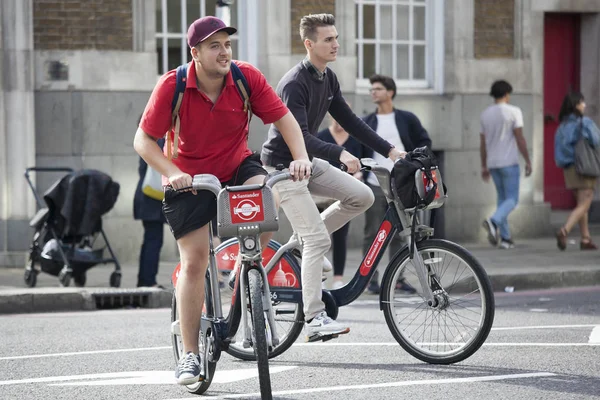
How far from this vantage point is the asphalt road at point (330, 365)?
6.22 meters

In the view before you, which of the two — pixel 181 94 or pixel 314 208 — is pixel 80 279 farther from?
pixel 181 94

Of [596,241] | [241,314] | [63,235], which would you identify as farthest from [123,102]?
[241,314]

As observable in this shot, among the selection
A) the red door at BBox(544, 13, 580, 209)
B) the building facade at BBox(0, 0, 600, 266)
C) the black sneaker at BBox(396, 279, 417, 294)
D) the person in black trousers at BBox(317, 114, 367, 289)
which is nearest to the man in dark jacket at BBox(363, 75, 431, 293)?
the person in black trousers at BBox(317, 114, 367, 289)

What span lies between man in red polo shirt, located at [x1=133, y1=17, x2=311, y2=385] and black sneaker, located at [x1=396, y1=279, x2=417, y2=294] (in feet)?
3.84

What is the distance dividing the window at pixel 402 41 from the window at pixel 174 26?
188 centimetres

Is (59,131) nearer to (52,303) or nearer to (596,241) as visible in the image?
(52,303)

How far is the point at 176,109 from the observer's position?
5.92 metres

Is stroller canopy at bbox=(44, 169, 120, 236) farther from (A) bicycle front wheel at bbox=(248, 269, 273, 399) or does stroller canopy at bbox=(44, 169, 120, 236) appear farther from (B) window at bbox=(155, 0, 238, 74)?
(A) bicycle front wheel at bbox=(248, 269, 273, 399)

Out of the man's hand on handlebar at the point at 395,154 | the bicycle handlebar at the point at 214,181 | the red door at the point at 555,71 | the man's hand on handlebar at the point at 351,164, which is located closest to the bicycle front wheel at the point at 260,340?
the bicycle handlebar at the point at 214,181

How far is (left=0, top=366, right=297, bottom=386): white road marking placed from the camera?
6.59 m

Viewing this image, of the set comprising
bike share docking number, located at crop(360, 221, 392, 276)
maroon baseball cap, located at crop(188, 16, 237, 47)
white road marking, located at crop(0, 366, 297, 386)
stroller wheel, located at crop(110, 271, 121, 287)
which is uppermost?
maroon baseball cap, located at crop(188, 16, 237, 47)

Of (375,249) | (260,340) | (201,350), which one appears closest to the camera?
(260,340)

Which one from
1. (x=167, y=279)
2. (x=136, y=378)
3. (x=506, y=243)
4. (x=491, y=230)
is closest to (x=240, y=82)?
(x=136, y=378)

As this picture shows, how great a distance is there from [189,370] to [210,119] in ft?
3.87
